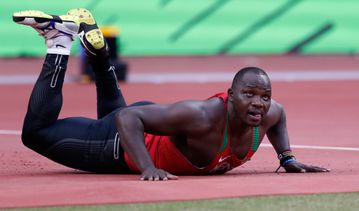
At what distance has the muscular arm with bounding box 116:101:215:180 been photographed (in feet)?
27.0

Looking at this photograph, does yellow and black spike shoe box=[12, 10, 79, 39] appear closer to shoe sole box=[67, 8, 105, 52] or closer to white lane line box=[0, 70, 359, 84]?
shoe sole box=[67, 8, 105, 52]

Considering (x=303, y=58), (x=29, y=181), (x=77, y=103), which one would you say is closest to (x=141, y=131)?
(x=29, y=181)

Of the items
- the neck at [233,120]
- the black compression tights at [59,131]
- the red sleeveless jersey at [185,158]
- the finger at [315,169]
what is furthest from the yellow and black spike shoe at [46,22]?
the finger at [315,169]

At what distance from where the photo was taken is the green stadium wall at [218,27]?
29562mm

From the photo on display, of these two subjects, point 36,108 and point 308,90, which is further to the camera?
point 308,90

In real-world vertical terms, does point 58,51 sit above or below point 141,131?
above

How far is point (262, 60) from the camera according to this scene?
107ft

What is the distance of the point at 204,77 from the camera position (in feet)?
88.4

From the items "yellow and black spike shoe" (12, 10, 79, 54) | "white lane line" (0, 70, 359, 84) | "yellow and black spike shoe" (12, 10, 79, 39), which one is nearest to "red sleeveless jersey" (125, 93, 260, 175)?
"yellow and black spike shoe" (12, 10, 79, 54)

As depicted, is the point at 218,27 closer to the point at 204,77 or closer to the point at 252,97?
the point at 204,77

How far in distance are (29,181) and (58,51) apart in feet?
5.12

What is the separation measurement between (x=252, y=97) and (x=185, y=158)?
0.81 metres

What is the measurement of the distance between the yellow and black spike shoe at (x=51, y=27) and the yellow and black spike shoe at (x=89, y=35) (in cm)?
10

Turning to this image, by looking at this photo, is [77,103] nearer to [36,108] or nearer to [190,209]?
[36,108]
